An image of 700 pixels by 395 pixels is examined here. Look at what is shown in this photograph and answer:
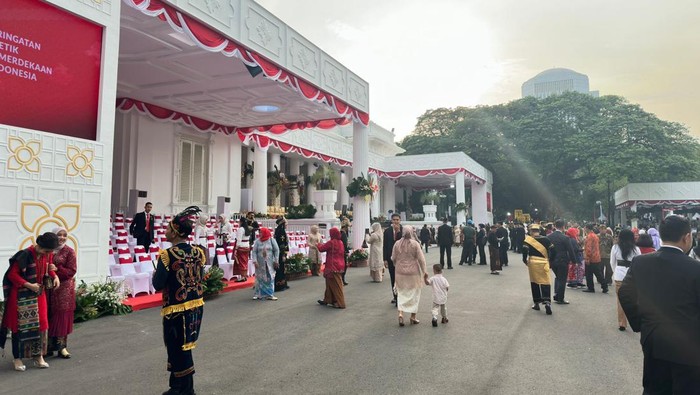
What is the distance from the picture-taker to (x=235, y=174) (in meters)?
18.4

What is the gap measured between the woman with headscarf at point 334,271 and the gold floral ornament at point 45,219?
400 centimetres

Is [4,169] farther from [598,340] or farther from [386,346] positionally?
[598,340]

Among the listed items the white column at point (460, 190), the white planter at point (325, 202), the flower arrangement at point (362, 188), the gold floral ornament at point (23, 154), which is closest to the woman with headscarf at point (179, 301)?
the gold floral ornament at point (23, 154)

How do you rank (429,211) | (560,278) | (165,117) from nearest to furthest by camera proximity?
(560,278) → (165,117) → (429,211)

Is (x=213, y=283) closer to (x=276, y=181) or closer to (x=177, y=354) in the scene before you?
(x=177, y=354)

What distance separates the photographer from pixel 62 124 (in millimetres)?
6566

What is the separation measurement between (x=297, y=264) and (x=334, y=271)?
3.98m

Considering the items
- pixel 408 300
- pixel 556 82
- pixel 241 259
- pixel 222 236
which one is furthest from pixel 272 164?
pixel 556 82

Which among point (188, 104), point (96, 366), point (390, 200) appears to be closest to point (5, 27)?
point (96, 366)

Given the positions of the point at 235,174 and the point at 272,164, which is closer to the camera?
the point at 235,174

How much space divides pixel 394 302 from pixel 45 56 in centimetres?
713

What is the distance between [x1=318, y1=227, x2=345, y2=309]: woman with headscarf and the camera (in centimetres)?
728

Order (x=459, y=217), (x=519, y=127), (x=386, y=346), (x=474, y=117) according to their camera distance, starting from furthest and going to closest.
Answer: (x=474, y=117) < (x=519, y=127) < (x=459, y=217) < (x=386, y=346)

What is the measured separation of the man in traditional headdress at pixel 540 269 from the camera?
7.03 metres
